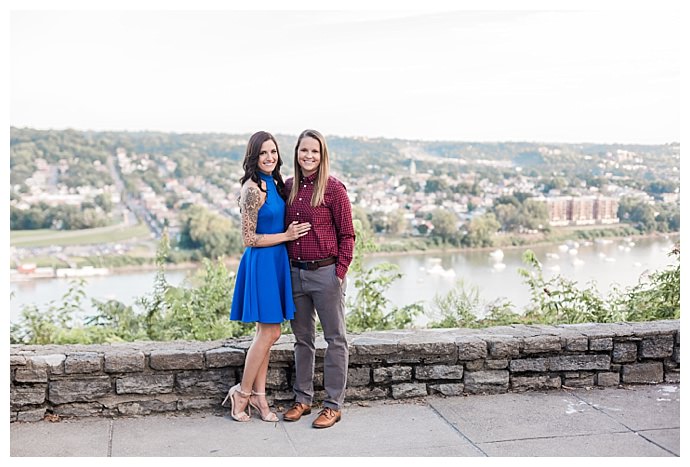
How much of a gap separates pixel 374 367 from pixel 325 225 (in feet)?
3.19

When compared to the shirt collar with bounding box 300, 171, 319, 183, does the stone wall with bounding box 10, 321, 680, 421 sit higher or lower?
lower

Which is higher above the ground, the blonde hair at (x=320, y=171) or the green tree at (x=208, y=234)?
the blonde hair at (x=320, y=171)

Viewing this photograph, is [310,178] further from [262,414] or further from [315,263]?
[262,414]

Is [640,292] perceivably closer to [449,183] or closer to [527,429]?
[527,429]

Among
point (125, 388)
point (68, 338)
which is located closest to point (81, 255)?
point (68, 338)

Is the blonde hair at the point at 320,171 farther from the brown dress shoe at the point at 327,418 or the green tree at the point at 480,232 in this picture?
the green tree at the point at 480,232

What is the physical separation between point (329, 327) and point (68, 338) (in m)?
2.55

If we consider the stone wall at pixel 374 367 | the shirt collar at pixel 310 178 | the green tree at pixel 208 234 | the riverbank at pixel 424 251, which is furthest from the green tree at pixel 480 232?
the shirt collar at pixel 310 178

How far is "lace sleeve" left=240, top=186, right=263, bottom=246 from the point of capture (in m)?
3.99

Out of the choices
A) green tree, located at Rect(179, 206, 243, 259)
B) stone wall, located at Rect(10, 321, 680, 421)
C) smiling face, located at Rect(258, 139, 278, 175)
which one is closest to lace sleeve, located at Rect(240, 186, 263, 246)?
smiling face, located at Rect(258, 139, 278, 175)

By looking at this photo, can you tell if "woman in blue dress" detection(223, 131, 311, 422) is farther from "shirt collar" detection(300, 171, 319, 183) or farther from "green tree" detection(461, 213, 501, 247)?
"green tree" detection(461, 213, 501, 247)

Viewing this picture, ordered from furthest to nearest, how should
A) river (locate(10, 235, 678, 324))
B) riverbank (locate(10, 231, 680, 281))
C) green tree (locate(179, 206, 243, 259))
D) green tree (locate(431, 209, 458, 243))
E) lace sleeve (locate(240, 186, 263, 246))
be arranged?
green tree (locate(431, 209, 458, 243))
green tree (locate(179, 206, 243, 259))
riverbank (locate(10, 231, 680, 281))
river (locate(10, 235, 678, 324))
lace sleeve (locate(240, 186, 263, 246))

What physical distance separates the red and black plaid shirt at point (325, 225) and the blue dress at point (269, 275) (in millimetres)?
75

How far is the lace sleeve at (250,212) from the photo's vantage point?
399 centimetres
